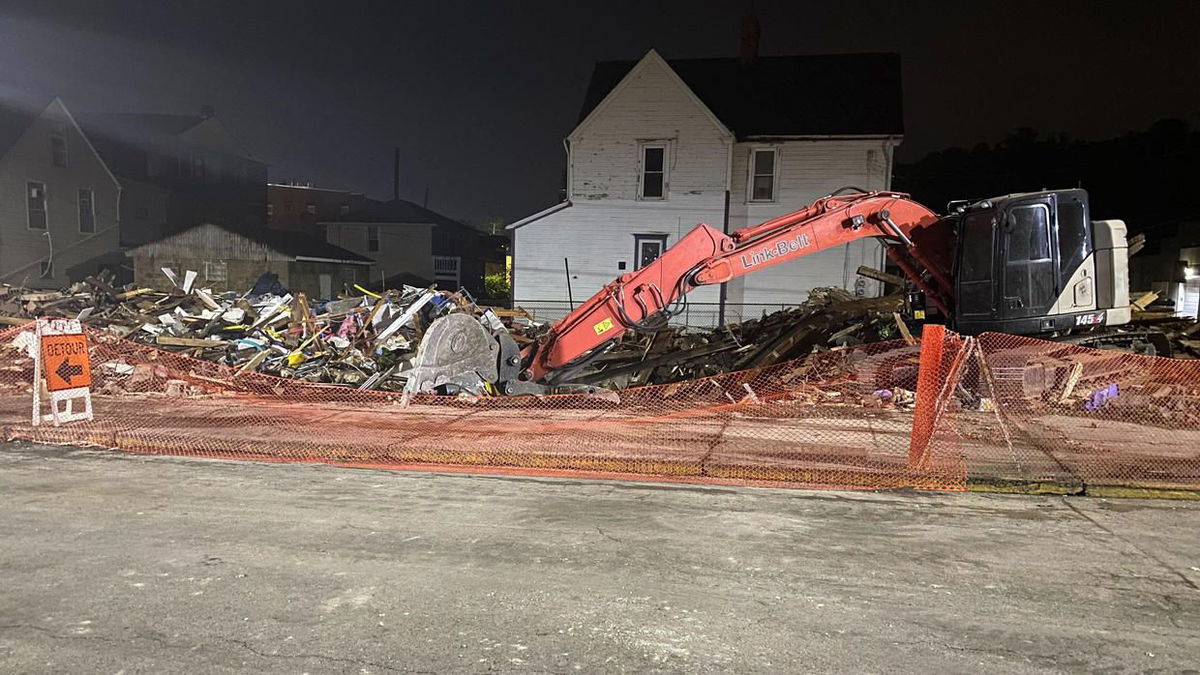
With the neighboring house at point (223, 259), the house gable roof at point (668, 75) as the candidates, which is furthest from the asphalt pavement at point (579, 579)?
the neighboring house at point (223, 259)

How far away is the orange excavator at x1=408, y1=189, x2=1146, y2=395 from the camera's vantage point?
879 cm

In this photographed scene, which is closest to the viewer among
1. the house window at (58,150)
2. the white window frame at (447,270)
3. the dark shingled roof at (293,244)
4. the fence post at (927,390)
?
the fence post at (927,390)

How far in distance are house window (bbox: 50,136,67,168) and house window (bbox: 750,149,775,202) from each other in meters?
34.8

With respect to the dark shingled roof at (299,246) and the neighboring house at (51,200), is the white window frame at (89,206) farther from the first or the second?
the dark shingled roof at (299,246)

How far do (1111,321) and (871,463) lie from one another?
4.31 metres

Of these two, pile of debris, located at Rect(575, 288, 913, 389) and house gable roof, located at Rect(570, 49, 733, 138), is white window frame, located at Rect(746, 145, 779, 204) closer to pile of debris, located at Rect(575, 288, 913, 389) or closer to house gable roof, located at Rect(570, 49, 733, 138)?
house gable roof, located at Rect(570, 49, 733, 138)

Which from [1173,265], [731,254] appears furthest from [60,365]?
[1173,265]

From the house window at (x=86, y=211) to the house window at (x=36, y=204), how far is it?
1539mm

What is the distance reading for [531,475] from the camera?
6.99 m

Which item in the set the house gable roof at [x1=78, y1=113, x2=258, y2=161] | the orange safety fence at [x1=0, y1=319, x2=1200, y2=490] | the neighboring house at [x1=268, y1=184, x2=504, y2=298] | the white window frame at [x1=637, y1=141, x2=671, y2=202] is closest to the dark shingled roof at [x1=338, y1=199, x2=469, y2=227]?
the neighboring house at [x1=268, y1=184, x2=504, y2=298]

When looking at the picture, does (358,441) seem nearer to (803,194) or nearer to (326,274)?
(803,194)

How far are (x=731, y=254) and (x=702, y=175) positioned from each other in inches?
613

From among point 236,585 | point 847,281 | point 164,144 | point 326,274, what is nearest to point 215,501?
point 236,585

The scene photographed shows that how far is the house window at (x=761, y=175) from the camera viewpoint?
79.5 ft
